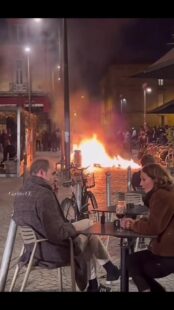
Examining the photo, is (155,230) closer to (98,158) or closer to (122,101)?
(98,158)

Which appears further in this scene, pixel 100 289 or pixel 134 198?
pixel 134 198

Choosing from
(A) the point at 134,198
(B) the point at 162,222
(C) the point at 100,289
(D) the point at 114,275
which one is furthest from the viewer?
(A) the point at 134,198

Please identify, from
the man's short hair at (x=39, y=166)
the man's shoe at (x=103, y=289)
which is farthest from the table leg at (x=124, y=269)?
the man's short hair at (x=39, y=166)

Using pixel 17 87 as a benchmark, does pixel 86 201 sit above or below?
below

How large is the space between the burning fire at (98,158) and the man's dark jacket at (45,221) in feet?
61.4

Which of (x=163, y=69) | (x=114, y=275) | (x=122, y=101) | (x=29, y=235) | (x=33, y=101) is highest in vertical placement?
(x=122, y=101)

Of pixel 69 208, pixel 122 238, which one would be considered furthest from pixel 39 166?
pixel 69 208

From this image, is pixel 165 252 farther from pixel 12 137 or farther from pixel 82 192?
pixel 12 137

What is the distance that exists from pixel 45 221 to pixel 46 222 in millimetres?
13

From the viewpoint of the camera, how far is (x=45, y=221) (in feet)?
18.2

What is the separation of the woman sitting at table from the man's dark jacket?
1.87ft

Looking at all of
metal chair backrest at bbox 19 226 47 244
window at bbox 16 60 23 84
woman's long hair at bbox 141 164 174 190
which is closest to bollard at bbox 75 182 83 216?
metal chair backrest at bbox 19 226 47 244

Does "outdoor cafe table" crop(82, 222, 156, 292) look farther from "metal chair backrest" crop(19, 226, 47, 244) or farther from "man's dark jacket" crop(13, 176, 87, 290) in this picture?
"metal chair backrest" crop(19, 226, 47, 244)

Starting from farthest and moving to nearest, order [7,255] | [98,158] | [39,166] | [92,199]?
[98,158] < [92,199] < [7,255] < [39,166]
